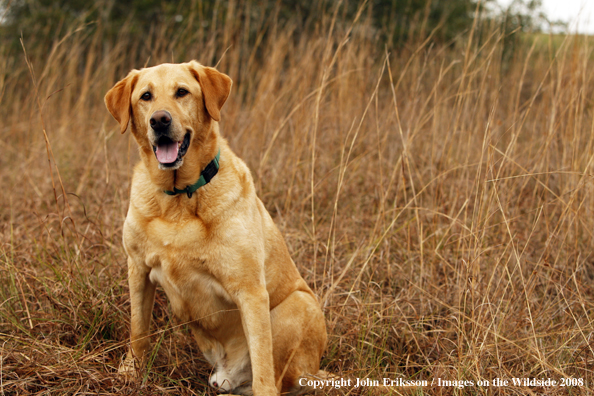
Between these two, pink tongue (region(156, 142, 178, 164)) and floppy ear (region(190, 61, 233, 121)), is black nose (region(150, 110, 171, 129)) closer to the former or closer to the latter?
pink tongue (region(156, 142, 178, 164))

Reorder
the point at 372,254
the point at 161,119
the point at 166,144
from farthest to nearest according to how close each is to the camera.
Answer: the point at 372,254 < the point at 166,144 < the point at 161,119

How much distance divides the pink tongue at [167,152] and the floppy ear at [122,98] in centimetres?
28

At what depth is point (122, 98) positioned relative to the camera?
230cm

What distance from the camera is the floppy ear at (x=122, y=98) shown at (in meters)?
2.26

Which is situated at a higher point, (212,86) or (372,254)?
(212,86)

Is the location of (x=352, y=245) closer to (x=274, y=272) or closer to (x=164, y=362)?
(x=274, y=272)

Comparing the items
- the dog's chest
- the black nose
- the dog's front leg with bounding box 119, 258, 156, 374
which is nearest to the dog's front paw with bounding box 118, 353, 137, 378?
the dog's front leg with bounding box 119, 258, 156, 374

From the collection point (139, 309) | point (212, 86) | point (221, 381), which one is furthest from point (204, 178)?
point (221, 381)

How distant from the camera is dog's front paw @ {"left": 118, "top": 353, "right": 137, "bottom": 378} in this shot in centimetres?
213

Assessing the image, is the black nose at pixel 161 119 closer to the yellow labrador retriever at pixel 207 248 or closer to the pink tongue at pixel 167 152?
the yellow labrador retriever at pixel 207 248

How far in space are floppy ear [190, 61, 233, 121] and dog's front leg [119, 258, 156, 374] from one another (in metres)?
0.83

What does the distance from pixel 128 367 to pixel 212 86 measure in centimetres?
141

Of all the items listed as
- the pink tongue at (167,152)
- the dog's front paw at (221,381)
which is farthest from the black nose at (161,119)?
the dog's front paw at (221,381)

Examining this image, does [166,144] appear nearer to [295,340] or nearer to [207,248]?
[207,248]
